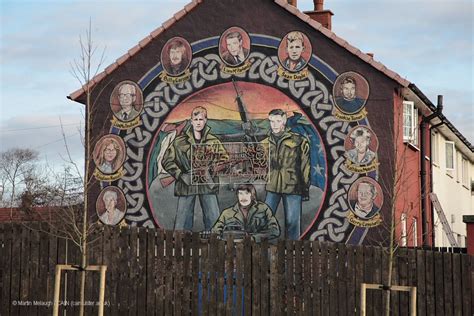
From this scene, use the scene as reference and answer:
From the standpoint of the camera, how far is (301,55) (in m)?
25.4

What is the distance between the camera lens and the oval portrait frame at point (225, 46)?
25.9 m

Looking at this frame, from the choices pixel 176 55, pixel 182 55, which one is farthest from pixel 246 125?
pixel 176 55

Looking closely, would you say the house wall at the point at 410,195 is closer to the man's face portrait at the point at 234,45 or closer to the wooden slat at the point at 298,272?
the man's face portrait at the point at 234,45

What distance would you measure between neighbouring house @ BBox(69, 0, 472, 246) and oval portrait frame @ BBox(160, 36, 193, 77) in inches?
1.4

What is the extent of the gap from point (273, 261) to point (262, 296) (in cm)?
67

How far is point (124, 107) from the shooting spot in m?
27.1

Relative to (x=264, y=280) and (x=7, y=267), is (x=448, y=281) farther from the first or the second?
(x=7, y=267)

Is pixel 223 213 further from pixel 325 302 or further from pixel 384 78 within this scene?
pixel 325 302

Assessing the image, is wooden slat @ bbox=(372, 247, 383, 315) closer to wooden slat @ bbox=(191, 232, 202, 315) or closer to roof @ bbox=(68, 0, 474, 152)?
wooden slat @ bbox=(191, 232, 202, 315)

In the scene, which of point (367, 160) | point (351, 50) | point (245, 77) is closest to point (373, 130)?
point (367, 160)

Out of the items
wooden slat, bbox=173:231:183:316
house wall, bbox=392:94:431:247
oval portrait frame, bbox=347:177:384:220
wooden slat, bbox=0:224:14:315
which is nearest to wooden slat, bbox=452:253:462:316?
wooden slat, bbox=173:231:183:316

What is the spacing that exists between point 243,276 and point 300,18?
11723mm

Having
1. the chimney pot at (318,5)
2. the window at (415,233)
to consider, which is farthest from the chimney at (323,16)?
the window at (415,233)

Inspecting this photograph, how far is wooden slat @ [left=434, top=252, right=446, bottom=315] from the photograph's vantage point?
15844 millimetres
